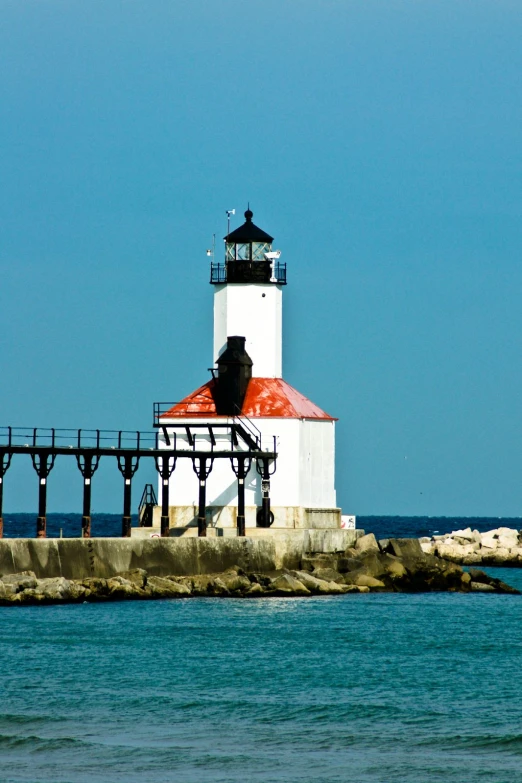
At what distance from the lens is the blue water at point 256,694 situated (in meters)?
19.6

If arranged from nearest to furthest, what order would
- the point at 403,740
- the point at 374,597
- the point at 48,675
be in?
the point at 403,740, the point at 48,675, the point at 374,597

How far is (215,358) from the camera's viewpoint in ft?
156

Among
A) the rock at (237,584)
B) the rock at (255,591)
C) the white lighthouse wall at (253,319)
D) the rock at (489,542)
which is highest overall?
the white lighthouse wall at (253,319)

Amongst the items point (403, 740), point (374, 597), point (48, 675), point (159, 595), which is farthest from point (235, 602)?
point (403, 740)

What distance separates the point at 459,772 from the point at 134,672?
914cm

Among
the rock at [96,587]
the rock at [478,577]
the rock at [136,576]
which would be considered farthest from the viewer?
the rock at [478,577]

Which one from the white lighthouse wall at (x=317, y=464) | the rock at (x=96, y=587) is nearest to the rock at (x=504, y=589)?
the white lighthouse wall at (x=317, y=464)

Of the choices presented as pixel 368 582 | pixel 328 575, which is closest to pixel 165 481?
pixel 328 575

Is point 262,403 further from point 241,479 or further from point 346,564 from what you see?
point 346,564

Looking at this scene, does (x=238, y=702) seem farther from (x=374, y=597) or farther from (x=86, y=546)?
(x=374, y=597)

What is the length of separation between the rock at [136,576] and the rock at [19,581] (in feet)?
9.60

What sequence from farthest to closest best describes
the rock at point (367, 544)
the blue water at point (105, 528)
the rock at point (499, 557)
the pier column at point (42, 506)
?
the blue water at point (105, 528), the rock at point (499, 557), the rock at point (367, 544), the pier column at point (42, 506)

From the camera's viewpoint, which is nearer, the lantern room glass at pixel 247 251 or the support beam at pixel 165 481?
the support beam at pixel 165 481

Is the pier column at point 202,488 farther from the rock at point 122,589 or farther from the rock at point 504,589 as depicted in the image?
the rock at point 504,589
